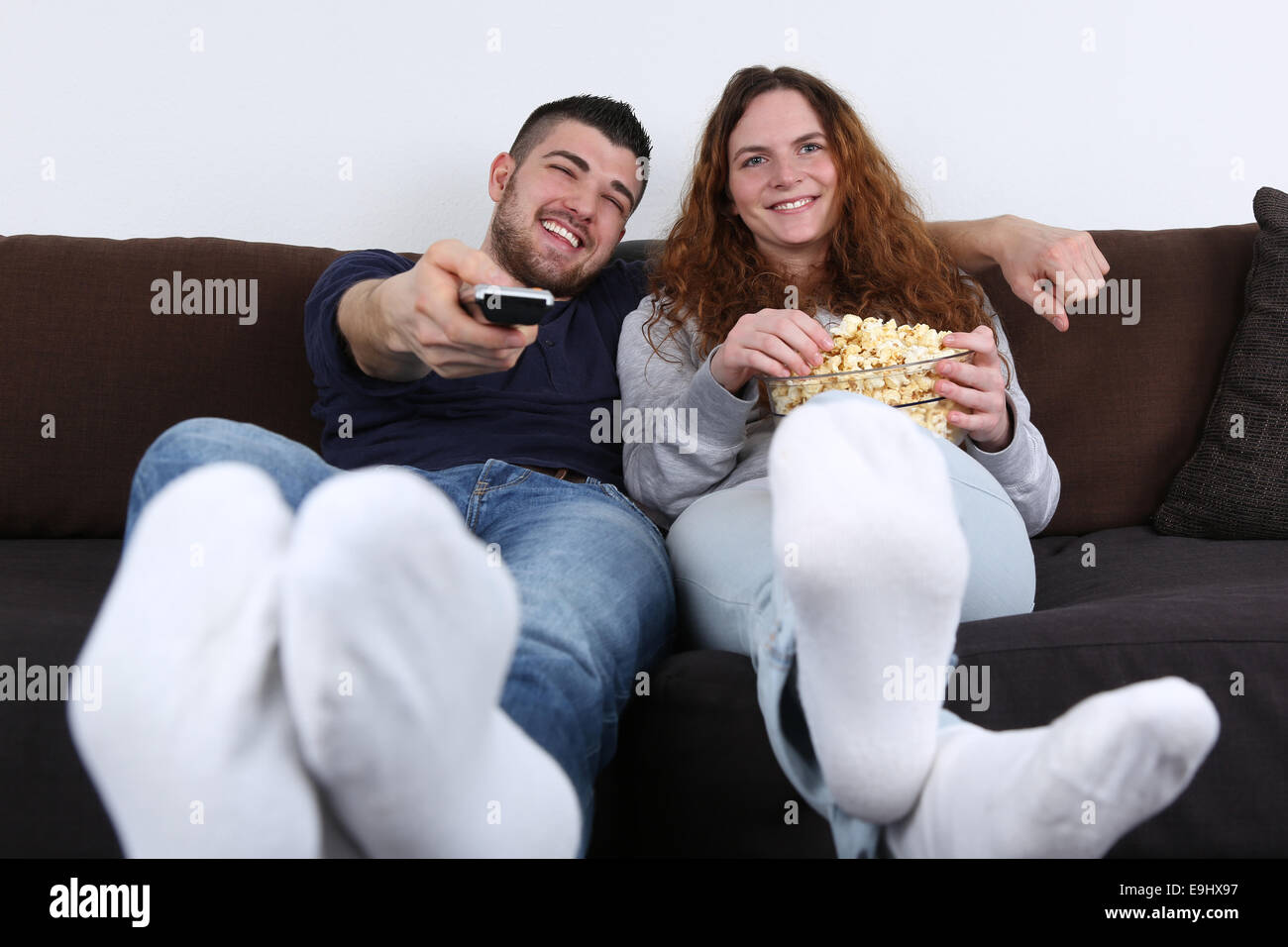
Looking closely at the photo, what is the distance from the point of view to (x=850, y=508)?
617 millimetres

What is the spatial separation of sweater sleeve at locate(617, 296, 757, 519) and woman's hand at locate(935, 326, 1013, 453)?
0.22 meters

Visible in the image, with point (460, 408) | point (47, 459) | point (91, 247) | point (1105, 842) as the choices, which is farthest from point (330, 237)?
point (1105, 842)

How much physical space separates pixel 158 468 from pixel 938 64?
166cm

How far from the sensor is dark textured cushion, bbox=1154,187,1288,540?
1436mm

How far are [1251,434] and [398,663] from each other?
53.6 inches

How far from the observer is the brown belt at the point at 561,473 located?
1.27m

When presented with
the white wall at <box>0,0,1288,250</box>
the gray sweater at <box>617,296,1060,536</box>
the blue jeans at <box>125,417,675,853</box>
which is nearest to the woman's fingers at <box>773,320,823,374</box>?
the gray sweater at <box>617,296,1060,536</box>

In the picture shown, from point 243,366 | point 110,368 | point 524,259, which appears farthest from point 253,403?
point 524,259

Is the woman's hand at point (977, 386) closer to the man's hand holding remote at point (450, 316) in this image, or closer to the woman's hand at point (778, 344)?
the woman's hand at point (778, 344)

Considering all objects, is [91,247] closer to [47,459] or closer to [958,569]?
[47,459]

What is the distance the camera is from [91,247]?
153 cm

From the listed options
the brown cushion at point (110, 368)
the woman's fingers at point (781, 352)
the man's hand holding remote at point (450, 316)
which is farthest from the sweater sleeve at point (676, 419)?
the brown cushion at point (110, 368)

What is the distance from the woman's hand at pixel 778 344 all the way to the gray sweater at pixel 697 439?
0.23ft

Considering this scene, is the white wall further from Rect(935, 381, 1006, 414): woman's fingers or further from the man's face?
Rect(935, 381, 1006, 414): woman's fingers
